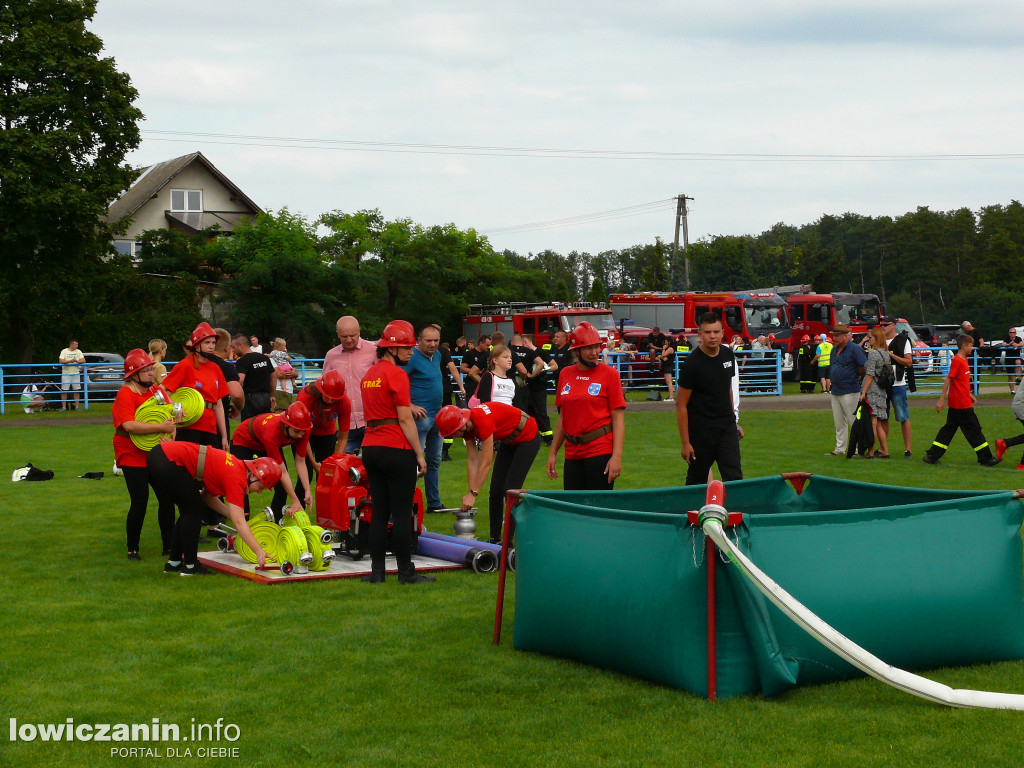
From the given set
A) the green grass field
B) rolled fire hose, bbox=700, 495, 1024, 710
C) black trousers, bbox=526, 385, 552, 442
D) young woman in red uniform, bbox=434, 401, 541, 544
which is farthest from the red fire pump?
black trousers, bbox=526, 385, 552, 442

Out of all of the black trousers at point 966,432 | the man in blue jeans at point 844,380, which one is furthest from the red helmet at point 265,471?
the man in blue jeans at point 844,380

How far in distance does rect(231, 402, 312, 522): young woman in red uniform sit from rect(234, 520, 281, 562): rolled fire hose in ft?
0.67

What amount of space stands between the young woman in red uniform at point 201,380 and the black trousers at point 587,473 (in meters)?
3.58

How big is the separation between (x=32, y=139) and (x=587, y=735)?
117 ft

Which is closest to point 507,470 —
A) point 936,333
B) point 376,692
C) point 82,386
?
point 376,692

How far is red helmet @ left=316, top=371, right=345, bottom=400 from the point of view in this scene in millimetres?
9412

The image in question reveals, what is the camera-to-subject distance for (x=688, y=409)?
955 cm

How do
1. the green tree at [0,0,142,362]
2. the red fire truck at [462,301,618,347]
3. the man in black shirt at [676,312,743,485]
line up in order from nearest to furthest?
the man in black shirt at [676,312,743,485] < the green tree at [0,0,142,362] < the red fire truck at [462,301,618,347]

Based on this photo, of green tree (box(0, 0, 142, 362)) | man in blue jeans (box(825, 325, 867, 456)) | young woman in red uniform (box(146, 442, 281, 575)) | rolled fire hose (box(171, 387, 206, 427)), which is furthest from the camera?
green tree (box(0, 0, 142, 362))

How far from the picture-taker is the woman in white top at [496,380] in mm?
12094

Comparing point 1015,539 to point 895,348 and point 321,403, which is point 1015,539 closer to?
point 321,403

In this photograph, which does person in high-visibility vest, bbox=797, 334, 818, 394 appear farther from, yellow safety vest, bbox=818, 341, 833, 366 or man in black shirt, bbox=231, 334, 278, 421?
man in black shirt, bbox=231, 334, 278, 421

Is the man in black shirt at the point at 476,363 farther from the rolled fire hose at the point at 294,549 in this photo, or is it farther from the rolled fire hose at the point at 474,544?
the rolled fire hose at the point at 294,549

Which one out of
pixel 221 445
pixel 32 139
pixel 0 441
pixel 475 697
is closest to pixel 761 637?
pixel 475 697
